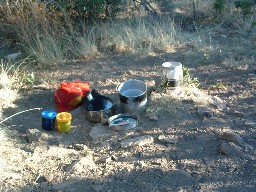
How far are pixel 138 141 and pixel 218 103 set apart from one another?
1260 mm

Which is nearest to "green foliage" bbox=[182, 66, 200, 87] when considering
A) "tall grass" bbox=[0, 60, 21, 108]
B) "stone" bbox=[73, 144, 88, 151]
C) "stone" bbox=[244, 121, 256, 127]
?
"stone" bbox=[244, 121, 256, 127]

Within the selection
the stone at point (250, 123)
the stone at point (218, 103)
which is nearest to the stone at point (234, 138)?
the stone at point (250, 123)

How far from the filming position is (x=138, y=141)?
193 inches

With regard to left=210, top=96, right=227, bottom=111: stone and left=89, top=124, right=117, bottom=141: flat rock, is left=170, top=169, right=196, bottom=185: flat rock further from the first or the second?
left=210, top=96, right=227, bottom=111: stone

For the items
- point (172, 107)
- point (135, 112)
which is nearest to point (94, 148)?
point (135, 112)

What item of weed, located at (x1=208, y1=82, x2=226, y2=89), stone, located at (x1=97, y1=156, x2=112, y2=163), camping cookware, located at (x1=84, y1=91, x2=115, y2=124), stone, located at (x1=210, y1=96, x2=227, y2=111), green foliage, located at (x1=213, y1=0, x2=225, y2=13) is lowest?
stone, located at (x1=97, y1=156, x2=112, y2=163)

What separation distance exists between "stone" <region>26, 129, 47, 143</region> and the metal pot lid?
0.75m

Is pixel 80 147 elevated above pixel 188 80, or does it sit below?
below

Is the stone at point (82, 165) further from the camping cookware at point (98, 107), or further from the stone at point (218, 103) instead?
the stone at point (218, 103)

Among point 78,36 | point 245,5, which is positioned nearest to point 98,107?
point 78,36

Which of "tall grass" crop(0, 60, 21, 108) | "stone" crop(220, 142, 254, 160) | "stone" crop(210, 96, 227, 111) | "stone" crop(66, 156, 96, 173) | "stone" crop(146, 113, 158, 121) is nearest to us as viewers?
"stone" crop(66, 156, 96, 173)

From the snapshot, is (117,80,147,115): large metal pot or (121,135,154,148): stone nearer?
(121,135,154,148): stone

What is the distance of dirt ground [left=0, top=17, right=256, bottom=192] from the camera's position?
14.2 feet

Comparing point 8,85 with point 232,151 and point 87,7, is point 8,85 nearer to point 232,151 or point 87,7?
point 87,7
